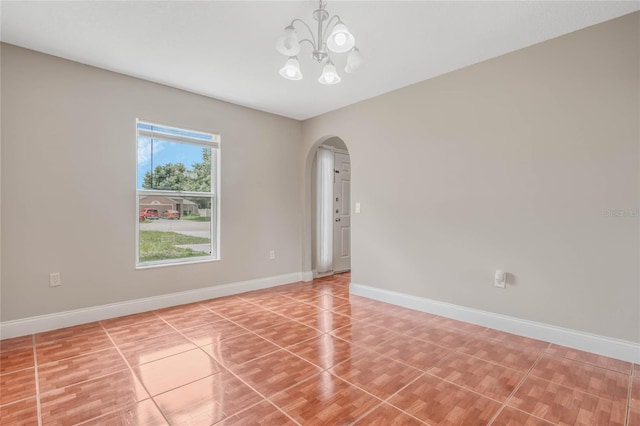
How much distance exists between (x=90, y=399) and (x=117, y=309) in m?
1.59

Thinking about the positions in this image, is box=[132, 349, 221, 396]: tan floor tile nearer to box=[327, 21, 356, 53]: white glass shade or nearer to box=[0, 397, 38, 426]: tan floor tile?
box=[0, 397, 38, 426]: tan floor tile

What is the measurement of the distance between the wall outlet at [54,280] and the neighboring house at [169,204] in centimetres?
95

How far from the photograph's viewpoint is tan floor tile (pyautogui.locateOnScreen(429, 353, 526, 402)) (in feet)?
6.35

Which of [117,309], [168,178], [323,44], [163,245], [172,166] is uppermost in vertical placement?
[323,44]

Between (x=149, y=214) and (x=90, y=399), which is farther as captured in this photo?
(x=149, y=214)

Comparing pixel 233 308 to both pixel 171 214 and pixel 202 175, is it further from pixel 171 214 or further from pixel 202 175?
pixel 202 175

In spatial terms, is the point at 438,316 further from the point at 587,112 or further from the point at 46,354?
the point at 46,354

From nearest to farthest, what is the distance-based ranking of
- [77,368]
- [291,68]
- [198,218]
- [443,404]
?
[443,404] < [77,368] < [291,68] < [198,218]

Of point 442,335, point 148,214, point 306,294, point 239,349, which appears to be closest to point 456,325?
point 442,335

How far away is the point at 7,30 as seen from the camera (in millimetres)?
2492

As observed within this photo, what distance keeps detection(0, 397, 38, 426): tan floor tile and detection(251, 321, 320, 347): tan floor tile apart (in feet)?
4.88

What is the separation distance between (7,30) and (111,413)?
2956 millimetres

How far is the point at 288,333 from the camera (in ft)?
9.31

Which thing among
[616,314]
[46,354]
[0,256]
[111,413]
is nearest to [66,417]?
[111,413]
